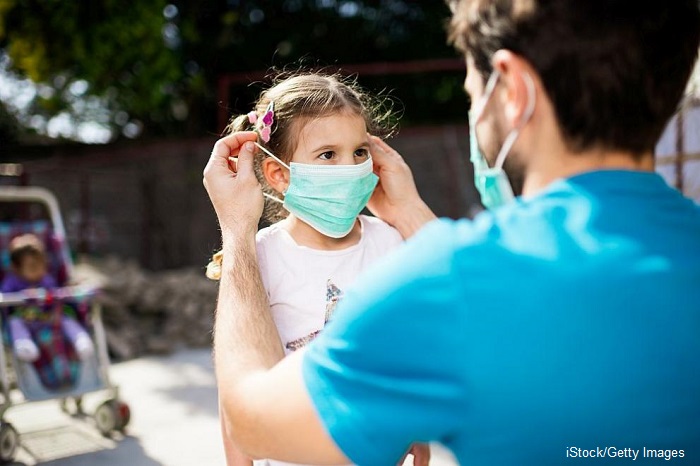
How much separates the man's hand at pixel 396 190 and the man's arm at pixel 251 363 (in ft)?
1.89

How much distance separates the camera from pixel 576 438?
2.99 feet

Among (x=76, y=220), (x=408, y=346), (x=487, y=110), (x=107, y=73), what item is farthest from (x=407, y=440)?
(x=107, y=73)

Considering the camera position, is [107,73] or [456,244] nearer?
[456,244]

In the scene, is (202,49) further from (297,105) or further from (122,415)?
(297,105)

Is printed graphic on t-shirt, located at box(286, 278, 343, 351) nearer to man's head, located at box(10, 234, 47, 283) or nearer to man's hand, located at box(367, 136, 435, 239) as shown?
man's hand, located at box(367, 136, 435, 239)

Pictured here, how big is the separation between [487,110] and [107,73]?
1092 centimetres

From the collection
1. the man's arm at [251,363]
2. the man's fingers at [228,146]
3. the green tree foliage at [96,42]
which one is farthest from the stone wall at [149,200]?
the man's arm at [251,363]

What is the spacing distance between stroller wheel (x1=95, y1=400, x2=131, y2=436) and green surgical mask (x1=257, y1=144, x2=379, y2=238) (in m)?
2.66

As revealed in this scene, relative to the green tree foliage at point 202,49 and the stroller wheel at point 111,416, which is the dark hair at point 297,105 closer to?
the stroller wheel at point 111,416

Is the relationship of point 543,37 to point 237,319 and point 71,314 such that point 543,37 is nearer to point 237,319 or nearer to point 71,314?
point 237,319

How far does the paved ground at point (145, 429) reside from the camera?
3684 mm

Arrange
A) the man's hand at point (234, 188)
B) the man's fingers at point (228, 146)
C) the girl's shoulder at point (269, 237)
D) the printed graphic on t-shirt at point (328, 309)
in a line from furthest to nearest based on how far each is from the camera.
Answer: the girl's shoulder at point (269, 237), the printed graphic on t-shirt at point (328, 309), the man's fingers at point (228, 146), the man's hand at point (234, 188)

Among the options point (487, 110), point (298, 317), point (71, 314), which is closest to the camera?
point (487, 110)

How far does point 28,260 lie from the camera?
4531 mm
